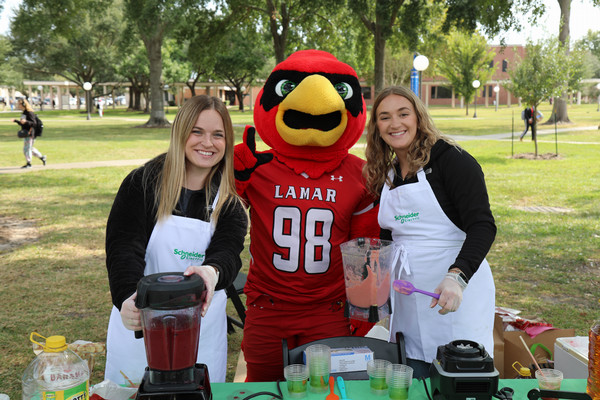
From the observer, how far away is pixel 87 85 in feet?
133

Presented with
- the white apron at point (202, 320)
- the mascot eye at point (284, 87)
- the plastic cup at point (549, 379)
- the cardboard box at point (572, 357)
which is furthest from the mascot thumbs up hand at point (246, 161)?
the cardboard box at point (572, 357)

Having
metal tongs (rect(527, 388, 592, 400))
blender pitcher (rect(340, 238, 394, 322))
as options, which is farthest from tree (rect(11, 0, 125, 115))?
metal tongs (rect(527, 388, 592, 400))

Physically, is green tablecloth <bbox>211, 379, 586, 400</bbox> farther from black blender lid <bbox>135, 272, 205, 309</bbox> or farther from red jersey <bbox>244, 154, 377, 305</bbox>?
red jersey <bbox>244, 154, 377, 305</bbox>

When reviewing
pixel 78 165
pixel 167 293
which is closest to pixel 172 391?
pixel 167 293

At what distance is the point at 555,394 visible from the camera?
1.91 m

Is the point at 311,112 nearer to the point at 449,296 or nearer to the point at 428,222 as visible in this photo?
the point at 428,222

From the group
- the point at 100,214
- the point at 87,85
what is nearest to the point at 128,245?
the point at 100,214

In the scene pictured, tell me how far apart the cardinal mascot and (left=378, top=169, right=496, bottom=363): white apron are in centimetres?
35

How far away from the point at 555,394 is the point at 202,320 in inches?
60.6

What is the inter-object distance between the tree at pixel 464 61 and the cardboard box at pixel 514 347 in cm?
4188

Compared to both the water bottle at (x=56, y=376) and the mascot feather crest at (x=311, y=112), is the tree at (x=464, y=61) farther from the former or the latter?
the water bottle at (x=56, y=376)

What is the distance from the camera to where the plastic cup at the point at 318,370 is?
2062mm

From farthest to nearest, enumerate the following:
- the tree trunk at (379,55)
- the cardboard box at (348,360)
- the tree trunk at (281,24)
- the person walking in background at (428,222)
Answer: the tree trunk at (281,24), the tree trunk at (379,55), the person walking in background at (428,222), the cardboard box at (348,360)

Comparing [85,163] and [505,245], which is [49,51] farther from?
[505,245]
